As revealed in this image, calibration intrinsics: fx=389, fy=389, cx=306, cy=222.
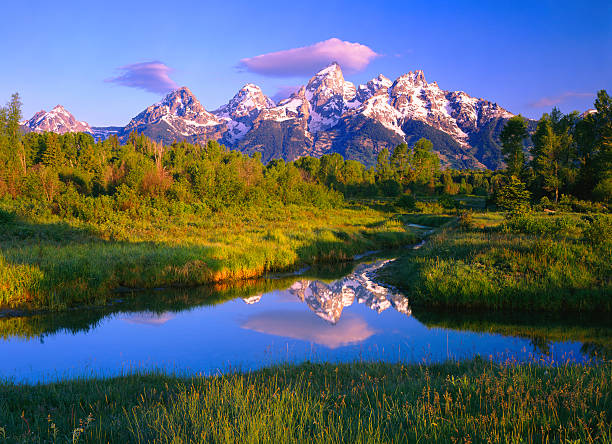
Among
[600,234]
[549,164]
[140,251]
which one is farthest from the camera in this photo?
[549,164]

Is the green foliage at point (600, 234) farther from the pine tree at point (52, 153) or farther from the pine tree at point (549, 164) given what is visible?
the pine tree at point (52, 153)

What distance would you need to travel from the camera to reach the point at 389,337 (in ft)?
50.7

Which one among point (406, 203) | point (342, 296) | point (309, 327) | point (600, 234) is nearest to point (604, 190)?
point (406, 203)

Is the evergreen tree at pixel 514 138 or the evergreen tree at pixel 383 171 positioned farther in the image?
the evergreen tree at pixel 383 171

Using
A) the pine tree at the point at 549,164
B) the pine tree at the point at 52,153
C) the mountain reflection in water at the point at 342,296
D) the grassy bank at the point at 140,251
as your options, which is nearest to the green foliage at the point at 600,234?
the mountain reflection in water at the point at 342,296

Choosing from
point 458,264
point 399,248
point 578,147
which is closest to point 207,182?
point 399,248

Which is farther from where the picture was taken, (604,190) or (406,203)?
(406,203)

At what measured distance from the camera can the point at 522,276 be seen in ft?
61.1

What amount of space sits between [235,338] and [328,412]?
10.1 meters

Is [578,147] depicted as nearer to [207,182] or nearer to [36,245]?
[207,182]

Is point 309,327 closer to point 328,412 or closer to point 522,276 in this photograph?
point 522,276

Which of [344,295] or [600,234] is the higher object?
[600,234]

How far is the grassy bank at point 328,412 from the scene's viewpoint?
4887 mm

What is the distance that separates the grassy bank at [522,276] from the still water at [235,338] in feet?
6.40
